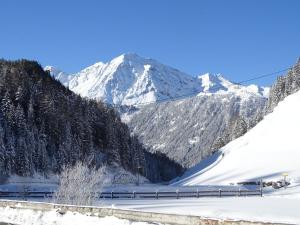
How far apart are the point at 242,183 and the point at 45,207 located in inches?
2559

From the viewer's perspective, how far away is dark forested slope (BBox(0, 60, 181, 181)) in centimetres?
8775

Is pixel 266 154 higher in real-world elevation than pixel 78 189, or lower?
higher

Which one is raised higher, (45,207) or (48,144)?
(48,144)

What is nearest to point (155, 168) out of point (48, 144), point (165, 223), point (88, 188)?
point (48, 144)

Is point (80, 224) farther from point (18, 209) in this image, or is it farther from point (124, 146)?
point (124, 146)

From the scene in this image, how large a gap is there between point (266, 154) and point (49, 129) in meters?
42.8

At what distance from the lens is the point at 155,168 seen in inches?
7229

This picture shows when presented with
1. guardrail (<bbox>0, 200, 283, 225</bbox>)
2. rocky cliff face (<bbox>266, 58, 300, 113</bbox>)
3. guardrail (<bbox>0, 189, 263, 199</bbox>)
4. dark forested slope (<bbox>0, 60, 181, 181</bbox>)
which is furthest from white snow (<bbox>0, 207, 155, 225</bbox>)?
rocky cliff face (<bbox>266, 58, 300, 113</bbox>)

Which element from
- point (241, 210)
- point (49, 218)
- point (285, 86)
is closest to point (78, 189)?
point (49, 218)

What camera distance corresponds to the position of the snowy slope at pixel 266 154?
91.9 meters

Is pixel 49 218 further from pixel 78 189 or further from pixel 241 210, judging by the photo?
pixel 241 210

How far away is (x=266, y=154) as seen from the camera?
4178 inches

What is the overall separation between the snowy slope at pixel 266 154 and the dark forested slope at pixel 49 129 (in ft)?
60.7

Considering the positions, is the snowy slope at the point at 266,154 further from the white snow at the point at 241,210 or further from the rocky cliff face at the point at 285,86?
the white snow at the point at 241,210
